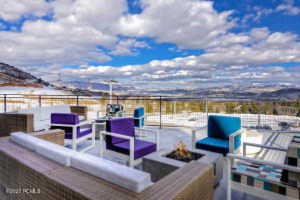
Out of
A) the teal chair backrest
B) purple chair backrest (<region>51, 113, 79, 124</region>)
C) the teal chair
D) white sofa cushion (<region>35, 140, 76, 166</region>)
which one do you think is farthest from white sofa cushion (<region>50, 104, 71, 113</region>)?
the teal chair backrest

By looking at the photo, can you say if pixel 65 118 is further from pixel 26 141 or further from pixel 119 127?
pixel 26 141

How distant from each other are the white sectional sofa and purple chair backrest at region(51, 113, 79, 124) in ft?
6.02

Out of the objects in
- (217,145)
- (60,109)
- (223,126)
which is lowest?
(217,145)

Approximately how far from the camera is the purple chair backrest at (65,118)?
11.4 feet

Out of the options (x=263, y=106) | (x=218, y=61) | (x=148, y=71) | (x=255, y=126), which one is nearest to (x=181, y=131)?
(x=255, y=126)

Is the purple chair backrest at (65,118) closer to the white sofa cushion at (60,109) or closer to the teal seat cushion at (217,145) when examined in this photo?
the white sofa cushion at (60,109)

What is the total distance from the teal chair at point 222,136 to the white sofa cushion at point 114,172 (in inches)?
86.8

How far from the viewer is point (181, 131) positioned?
5793 mm

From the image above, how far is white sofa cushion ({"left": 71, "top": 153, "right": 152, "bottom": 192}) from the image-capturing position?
100cm

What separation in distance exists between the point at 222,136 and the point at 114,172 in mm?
2898

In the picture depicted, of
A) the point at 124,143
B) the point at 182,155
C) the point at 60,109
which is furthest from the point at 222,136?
the point at 60,109

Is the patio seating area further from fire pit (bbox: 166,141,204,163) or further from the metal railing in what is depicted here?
the metal railing

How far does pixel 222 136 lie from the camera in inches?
136

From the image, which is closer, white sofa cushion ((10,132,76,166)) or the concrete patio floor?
white sofa cushion ((10,132,76,166))
